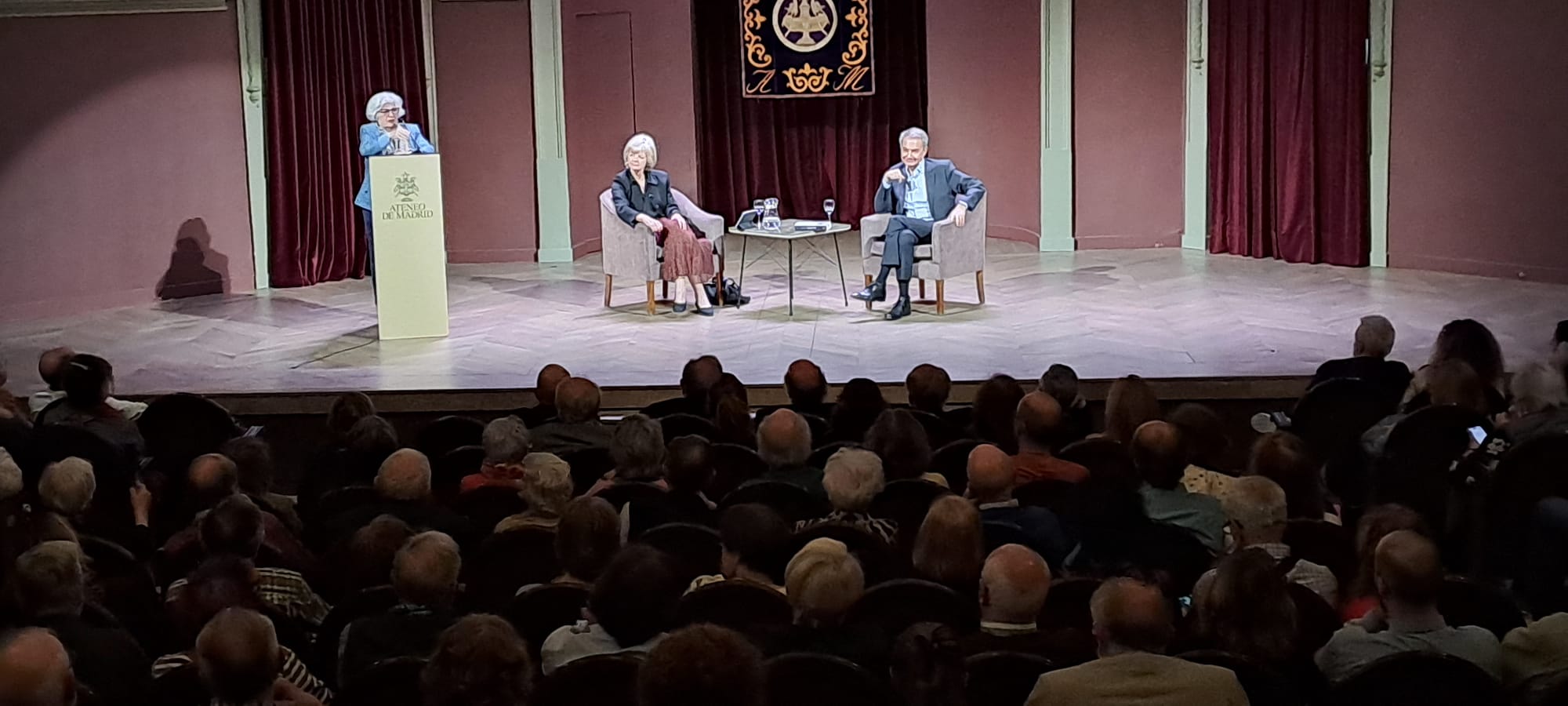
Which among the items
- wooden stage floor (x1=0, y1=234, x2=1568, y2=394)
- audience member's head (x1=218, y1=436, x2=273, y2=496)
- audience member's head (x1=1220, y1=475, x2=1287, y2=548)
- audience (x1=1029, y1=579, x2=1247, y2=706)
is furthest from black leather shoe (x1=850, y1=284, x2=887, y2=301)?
audience (x1=1029, y1=579, x2=1247, y2=706)

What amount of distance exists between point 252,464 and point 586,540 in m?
1.34

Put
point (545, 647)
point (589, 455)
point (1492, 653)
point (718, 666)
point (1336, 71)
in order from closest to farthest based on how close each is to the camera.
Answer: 1. point (718, 666)
2. point (1492, 653)
3. point (545, 647)
4. point (589, 455)
5. point (1336, 71)

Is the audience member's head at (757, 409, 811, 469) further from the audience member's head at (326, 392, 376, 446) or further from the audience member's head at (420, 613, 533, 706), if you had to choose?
the audience member's head at (420, 613, 533, 706)

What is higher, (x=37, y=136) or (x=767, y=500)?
(x=37, y=136)

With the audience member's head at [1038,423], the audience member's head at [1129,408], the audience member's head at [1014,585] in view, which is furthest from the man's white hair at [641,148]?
the audience member's head at [1014,585]

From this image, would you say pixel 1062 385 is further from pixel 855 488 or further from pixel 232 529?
pixel 232 529

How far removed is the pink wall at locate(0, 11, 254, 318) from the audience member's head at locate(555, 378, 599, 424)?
234 inches

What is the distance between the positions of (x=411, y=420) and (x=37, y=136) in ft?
14.0

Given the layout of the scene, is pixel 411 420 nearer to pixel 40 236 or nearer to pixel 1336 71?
pixel 40 236

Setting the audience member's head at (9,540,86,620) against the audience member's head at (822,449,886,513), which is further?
the audience member's head at (822,449,886,513)

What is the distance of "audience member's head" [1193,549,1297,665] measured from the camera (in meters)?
2.95

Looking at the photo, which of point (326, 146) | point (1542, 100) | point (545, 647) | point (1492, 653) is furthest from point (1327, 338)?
point (326, 146)

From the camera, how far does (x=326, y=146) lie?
10969mm

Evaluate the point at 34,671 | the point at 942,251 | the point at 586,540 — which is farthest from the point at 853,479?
the point at 942,251
